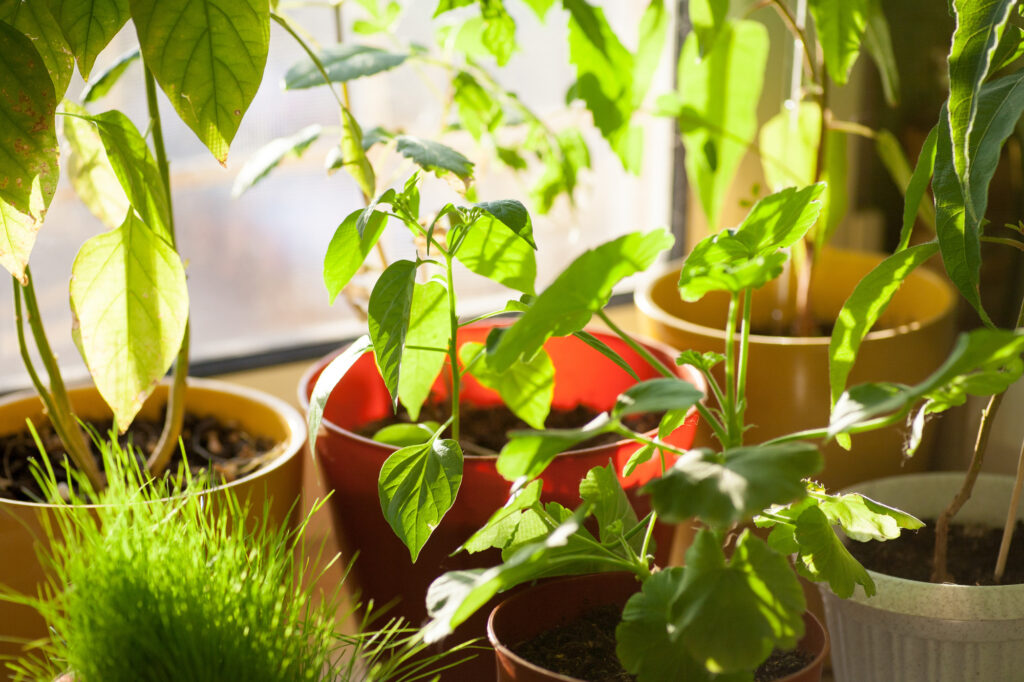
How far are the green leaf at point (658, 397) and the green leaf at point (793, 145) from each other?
1.59 feet

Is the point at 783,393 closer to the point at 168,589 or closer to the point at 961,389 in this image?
the point at 961,389

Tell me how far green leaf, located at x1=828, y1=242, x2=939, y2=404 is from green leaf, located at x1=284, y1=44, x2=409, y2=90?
343 millimetres

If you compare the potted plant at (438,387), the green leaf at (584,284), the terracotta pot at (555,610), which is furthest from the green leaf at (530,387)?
the green leaf at (584,284)

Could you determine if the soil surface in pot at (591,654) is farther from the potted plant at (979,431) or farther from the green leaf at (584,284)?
the green leaf at (584,284)

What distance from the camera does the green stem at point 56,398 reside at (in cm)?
65

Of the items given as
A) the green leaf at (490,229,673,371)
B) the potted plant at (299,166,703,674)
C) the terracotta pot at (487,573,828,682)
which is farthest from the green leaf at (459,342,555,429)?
the green leaf at (490,229,673,371)

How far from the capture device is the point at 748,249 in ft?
1.61

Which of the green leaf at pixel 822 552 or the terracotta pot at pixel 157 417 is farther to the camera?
the terracotta pot at pixel 157 417

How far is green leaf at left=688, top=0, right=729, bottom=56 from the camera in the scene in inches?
27.0

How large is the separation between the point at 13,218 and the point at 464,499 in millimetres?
305

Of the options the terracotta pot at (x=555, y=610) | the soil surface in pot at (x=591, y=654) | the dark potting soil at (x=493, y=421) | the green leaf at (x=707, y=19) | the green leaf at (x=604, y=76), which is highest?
the green leaf at (x=707, y=19)

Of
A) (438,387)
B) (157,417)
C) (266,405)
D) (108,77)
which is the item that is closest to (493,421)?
(438,387)

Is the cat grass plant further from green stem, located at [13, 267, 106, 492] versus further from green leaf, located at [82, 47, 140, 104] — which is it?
green leaf, located at [82, 47, 140, 104]

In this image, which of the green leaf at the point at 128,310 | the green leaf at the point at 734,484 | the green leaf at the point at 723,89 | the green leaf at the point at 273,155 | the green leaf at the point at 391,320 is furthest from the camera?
the green leaf at the point at 723,89
